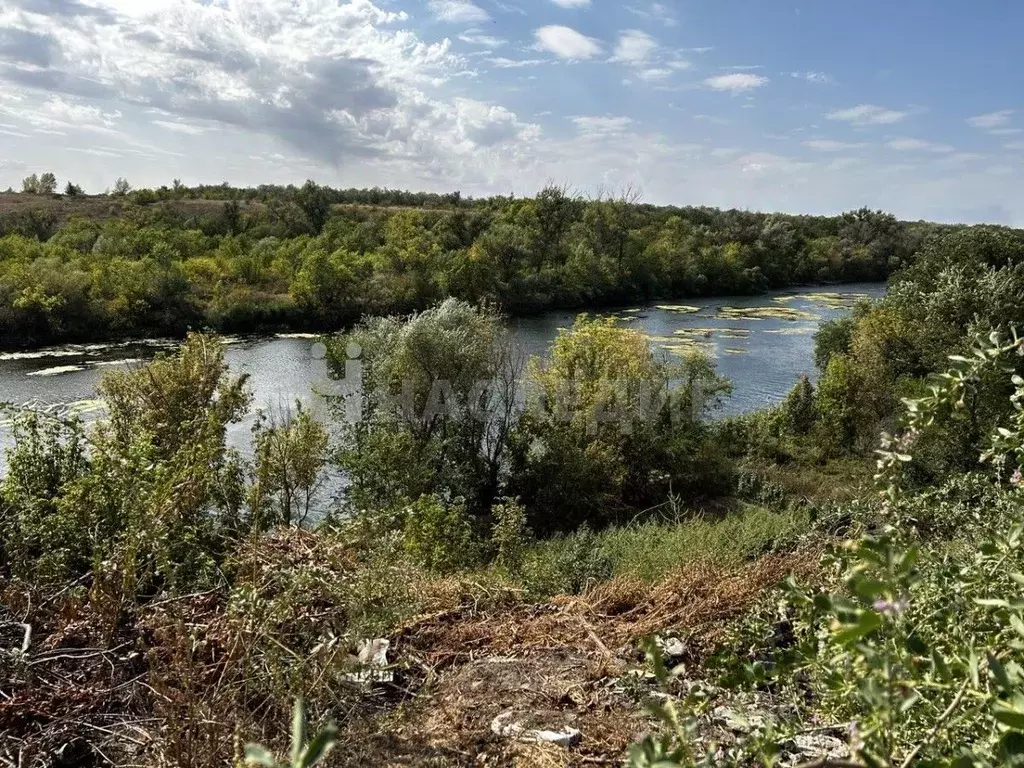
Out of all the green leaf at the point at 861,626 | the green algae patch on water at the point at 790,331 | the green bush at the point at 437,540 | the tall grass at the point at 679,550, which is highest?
the green leaf at the point at 861,626

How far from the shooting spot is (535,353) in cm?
2594

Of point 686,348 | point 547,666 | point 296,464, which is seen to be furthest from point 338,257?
point 547,666

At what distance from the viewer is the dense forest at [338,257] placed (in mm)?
33312

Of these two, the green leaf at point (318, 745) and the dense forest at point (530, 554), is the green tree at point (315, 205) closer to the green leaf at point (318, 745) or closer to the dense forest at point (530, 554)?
the dense forest at point (530, 554)

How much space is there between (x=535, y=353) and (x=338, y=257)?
1833 centimetres

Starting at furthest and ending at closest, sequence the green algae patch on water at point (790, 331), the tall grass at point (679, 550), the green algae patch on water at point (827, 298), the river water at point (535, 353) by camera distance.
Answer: the green algae patch on water at point (827, 298) < the green algae patch on water at point (790, 331) < the river water at point (535, 353) < the tall grass at point (679, 550)

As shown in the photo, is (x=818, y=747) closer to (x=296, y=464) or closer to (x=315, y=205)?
(x=296, y=464)

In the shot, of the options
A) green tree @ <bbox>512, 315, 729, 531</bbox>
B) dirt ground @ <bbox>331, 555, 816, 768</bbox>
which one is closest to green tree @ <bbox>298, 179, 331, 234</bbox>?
green tree @ <bbox>512, 315, 729, 531</bbox>

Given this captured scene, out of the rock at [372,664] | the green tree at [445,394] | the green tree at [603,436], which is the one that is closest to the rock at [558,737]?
the rock at [372,664]

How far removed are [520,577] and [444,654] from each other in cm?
270

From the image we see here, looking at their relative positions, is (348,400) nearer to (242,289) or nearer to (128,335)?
(128,335)

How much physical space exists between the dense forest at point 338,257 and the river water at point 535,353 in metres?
2.89

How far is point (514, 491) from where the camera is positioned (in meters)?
17.2

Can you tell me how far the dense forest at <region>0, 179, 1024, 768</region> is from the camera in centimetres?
160
